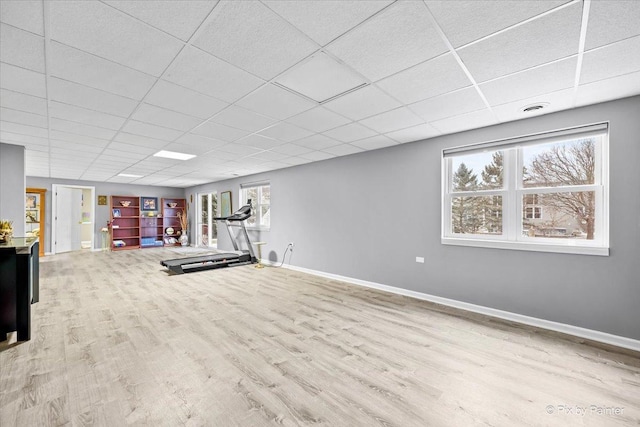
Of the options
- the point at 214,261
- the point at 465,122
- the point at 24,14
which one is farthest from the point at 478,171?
the point at 214,261

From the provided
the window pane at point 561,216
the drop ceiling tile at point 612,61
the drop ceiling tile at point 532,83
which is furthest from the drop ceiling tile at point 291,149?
the drop ceiling tile at point 612,61

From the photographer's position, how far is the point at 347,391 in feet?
6.40

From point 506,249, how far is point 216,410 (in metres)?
3.51

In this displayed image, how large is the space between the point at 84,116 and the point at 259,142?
7.02ft

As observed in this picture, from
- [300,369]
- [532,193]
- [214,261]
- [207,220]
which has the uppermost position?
[532,193]

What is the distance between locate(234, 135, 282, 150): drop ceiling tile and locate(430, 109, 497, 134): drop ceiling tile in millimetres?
2337

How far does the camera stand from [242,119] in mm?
3371

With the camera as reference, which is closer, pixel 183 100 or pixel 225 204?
pixel 183 100

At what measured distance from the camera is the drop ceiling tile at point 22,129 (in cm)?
350

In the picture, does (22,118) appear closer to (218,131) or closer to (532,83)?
(218,131)

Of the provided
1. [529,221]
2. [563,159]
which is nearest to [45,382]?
[529,221]

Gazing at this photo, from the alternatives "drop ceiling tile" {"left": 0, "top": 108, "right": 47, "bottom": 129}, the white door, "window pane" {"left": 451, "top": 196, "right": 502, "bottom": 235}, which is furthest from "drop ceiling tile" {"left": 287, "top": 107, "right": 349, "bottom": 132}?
the white door

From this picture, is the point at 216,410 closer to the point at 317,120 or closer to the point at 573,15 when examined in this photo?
the point at 317,120

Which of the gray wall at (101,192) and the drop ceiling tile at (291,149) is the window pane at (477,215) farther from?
the gray wall at (101,192)
